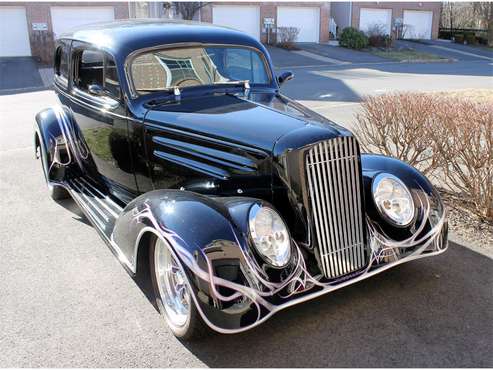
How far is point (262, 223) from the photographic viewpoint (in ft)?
9.04

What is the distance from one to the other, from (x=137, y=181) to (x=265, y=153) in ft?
4.90

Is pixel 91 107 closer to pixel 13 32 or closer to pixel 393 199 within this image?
pixel 393 199

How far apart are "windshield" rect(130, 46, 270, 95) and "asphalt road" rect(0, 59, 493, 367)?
153cm

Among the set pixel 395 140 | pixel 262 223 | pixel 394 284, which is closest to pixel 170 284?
pixel 262 223

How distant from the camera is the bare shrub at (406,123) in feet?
15.9

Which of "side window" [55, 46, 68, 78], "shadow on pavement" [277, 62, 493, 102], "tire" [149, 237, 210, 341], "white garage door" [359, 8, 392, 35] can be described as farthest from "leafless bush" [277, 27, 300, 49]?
"tire" [149, 237, 210, 341]

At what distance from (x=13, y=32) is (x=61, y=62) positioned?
1870 cm

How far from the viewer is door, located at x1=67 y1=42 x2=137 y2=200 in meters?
4.03

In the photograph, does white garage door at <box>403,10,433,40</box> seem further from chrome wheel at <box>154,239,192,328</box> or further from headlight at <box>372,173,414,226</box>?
chrome wheel at <box>154,239,192,328</box>

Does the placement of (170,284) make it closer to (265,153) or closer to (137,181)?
(265,153)

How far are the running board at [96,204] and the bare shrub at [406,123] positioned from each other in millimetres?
3047

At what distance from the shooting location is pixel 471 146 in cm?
425

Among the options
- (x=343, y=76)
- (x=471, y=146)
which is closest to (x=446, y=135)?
(x=471, y=146)

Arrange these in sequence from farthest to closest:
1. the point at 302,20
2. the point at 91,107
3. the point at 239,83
Result: 1. the point at 302,20
2. the point at 91,107
3. the point at 239,83
